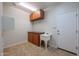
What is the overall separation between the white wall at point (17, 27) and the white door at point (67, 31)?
103 centimetres

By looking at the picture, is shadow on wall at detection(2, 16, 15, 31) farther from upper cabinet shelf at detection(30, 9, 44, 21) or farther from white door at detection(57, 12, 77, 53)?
white door at detection(57, 12, 77, 53)

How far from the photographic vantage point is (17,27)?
8.16 feet

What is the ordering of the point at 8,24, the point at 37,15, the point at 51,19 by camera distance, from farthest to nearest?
the point at 37,15 < the point at 51,19 < the point at 8,24

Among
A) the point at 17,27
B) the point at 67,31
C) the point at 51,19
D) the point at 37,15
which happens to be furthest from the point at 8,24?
the point at 67,31

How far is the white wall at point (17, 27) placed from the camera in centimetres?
243

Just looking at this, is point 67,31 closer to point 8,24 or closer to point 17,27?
point 17,27

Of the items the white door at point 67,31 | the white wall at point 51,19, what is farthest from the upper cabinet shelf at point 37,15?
the white door at point 67,31

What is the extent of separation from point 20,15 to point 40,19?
674 millimetres

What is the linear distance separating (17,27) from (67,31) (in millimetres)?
1600

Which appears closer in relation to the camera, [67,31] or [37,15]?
[67,31]

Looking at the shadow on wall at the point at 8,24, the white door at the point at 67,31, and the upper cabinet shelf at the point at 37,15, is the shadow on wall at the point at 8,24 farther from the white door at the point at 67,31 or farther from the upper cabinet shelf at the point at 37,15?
the white door at the point at 67,31

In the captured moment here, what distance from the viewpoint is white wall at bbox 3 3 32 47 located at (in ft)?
7.97

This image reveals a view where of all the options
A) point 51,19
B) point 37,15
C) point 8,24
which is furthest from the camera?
point 37,15

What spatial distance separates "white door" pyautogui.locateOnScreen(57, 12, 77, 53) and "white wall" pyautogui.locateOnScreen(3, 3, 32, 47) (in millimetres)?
1034
